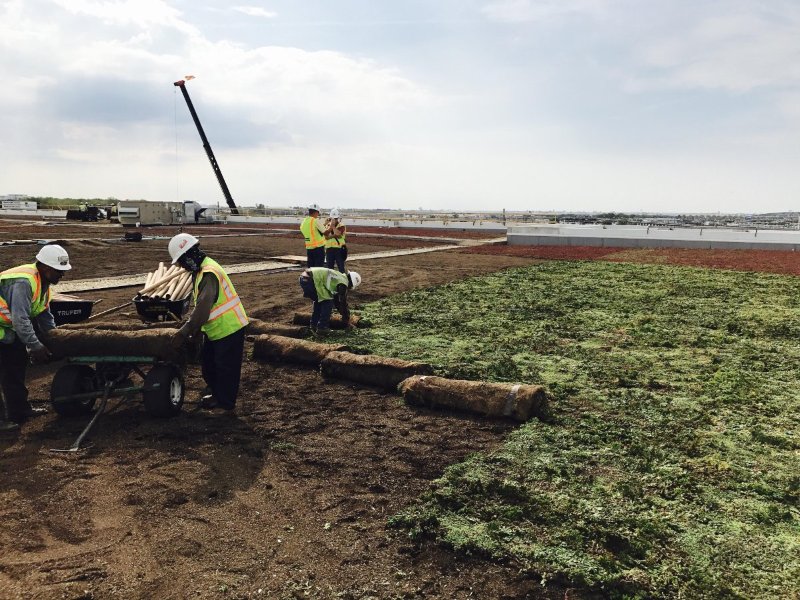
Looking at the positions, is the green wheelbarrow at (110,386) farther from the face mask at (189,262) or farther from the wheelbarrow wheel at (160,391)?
the face mask at (189,262)

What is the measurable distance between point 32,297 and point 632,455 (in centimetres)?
566

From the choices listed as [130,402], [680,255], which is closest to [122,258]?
[130,402]

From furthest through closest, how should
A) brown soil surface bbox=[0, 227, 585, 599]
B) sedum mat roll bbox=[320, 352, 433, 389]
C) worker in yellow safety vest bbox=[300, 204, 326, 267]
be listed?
worker in yellow safety vest bbox=[300, 204, 326, 267], sedum mat roll bbox=[320, 352, 433, 389], brown soil surface bbox=[0, 227, 585, 599]

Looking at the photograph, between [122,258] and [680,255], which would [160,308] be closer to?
[122,258]

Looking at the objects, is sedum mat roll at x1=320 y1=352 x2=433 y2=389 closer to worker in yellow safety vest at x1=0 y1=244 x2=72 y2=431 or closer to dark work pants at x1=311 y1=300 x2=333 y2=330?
dark work pants at x1=311 y1=300 x2=333 y2=330

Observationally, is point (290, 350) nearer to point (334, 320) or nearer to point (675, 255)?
point (334, 320)

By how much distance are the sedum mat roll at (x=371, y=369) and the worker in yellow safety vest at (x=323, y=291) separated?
1601 mm

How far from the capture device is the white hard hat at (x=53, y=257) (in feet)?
17.1

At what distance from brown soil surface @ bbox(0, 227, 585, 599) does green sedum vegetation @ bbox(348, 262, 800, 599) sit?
1.00 ft

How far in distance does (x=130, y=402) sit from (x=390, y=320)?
478 centimetres

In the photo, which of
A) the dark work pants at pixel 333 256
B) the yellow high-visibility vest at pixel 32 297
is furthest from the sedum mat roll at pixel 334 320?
the yellow high-visibility vest at pixel 32 297

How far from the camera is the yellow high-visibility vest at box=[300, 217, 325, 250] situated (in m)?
11.3

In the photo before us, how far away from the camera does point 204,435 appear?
5.13m

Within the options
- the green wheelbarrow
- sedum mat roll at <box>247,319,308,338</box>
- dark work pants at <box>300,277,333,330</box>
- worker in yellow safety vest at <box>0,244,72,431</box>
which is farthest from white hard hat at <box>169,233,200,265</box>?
dark work pants at <box>300,277,333,330</box>
